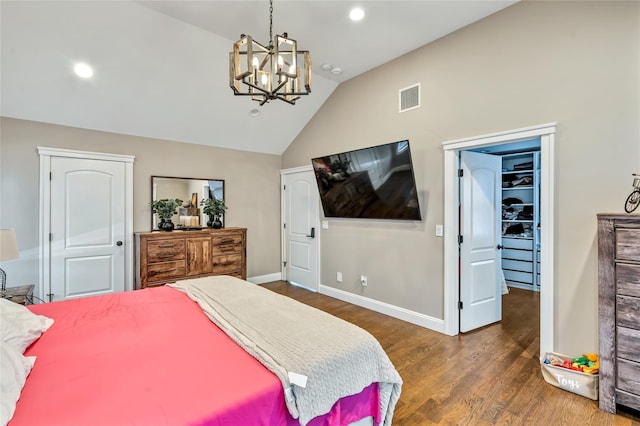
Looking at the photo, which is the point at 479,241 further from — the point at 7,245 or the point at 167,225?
Answer: the point at 7,245

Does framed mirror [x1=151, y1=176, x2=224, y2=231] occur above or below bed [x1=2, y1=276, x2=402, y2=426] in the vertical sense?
above

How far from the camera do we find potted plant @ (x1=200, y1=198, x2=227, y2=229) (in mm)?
4633

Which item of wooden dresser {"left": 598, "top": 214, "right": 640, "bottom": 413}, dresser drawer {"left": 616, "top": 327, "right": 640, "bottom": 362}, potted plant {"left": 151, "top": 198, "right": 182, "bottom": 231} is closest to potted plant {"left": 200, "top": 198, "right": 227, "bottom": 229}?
potted plant {"left": 151, "top": 198, "right": 182, "bottom": 231}

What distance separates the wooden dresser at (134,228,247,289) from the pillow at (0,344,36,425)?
269cm

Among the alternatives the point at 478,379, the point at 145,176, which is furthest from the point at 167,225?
the point at 478,379

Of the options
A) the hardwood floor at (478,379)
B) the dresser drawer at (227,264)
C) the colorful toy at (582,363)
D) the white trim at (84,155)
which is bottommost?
the hardwood floor at (478,379)

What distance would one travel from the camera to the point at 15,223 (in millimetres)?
3447

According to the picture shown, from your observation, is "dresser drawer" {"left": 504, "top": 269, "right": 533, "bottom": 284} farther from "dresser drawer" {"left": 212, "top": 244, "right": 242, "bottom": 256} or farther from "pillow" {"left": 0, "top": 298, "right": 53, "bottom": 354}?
"pillow" {"left": 0, "top": 298, "right": 53, "bottom": 354}

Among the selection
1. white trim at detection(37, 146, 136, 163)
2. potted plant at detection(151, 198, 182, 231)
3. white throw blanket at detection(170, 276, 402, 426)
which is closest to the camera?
white throw blanket at detection(170, 276, 402, 426)

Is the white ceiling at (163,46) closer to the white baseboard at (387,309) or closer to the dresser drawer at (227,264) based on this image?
the dresser drawer at (227,264)

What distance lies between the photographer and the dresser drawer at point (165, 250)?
3.89m

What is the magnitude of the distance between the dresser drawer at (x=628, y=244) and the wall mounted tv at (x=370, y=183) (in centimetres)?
169

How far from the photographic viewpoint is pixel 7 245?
230 centimetres

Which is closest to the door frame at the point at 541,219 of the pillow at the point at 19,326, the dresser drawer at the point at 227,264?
the dresser drawer at the point at 227,264
